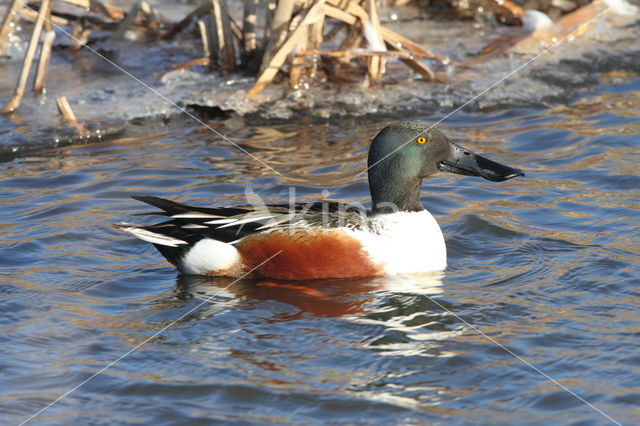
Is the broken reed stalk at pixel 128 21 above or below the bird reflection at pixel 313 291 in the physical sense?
above

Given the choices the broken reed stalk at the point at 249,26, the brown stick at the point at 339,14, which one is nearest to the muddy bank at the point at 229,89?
the broken reed stalk at the point at 249,26

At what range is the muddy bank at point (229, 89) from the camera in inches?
306

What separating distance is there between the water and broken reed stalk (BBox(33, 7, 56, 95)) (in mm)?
1230

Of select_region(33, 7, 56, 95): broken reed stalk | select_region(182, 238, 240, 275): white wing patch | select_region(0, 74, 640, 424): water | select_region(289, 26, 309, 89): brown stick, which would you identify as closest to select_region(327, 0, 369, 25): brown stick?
select_region(289, 26, 309, 89): brown stick

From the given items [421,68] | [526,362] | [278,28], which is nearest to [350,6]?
[278,28]

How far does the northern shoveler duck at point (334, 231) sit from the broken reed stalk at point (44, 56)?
11.5ft

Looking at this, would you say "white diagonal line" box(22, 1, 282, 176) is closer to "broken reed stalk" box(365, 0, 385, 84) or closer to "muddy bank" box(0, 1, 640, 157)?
"muddy bank" box(0, 1, 640, 157)

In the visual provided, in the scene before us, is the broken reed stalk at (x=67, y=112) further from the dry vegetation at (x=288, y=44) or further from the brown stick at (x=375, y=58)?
the brown stick at (x=375, y=58)

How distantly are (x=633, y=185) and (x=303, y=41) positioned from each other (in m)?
2.95

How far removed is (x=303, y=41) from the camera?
7586 mm

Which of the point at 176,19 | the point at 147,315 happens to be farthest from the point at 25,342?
the point at 176,19

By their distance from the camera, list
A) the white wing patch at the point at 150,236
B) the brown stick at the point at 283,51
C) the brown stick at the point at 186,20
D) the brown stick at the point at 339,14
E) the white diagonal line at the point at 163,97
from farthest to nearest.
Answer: the brown stick at the point at 186,20
the brown stick at the point at 339,14
the brown stick at the point at 283,51
the white diagonal line at the point at 163,97
the white wing patch at the point at 150,236

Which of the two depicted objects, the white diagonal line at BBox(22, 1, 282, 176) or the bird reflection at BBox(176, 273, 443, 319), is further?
the white diagonal line at BBox(22, 1, 282, 176)

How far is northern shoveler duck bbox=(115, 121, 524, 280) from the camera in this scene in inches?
196
